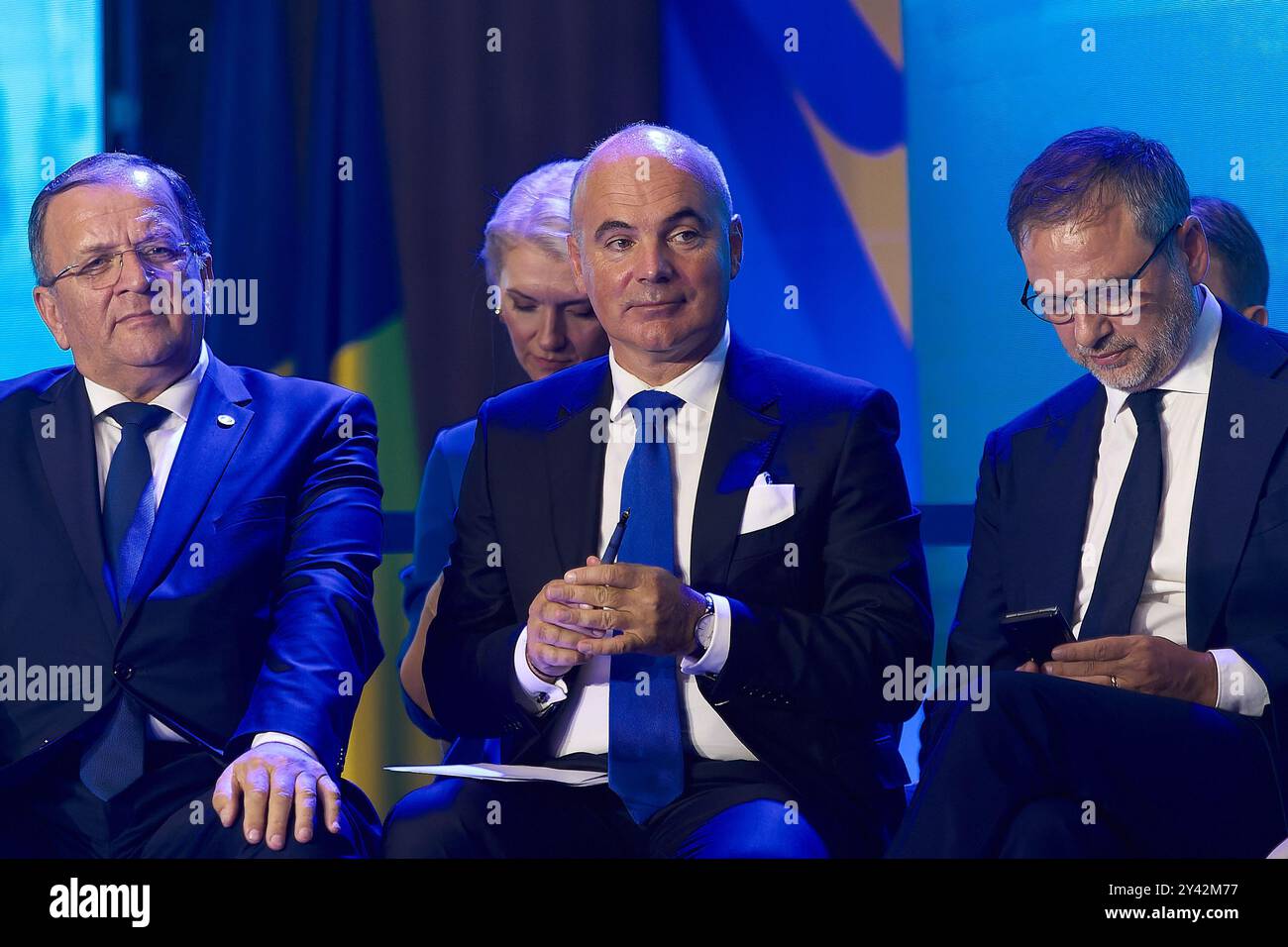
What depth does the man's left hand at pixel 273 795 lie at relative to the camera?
2246mm

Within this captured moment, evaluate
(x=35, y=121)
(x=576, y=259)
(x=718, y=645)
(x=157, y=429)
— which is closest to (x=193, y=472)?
(x=157, y=429)

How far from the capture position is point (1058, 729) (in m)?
2.20

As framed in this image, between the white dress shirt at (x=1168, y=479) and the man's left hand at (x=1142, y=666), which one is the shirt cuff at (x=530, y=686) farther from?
the white dress shirt at (x=1168, y=479)

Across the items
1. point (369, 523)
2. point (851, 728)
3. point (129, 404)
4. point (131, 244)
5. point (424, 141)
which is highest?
point (424, 141)

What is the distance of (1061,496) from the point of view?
2.62 metres

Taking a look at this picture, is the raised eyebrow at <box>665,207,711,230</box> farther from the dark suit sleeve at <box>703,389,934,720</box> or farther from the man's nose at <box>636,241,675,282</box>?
the dark suit sleeve at <box>703,389,934,720</box>

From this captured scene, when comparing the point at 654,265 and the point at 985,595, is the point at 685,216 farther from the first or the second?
the point at 985,595

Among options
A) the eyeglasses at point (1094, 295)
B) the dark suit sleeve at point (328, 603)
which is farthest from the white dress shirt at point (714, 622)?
the eyeglasses at point (1094, 295)

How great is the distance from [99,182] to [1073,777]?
1.98 meters

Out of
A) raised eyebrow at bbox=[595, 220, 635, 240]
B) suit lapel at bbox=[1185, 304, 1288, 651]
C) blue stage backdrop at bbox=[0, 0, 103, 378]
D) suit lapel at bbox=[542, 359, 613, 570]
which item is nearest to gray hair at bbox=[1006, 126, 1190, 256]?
suit lapel at bbox=[1185, 304, 1288, 651]

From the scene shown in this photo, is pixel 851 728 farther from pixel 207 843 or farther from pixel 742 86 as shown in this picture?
pixel 742 86

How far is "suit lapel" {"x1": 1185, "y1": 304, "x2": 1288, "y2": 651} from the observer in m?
2.44

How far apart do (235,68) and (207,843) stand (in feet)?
7.02
